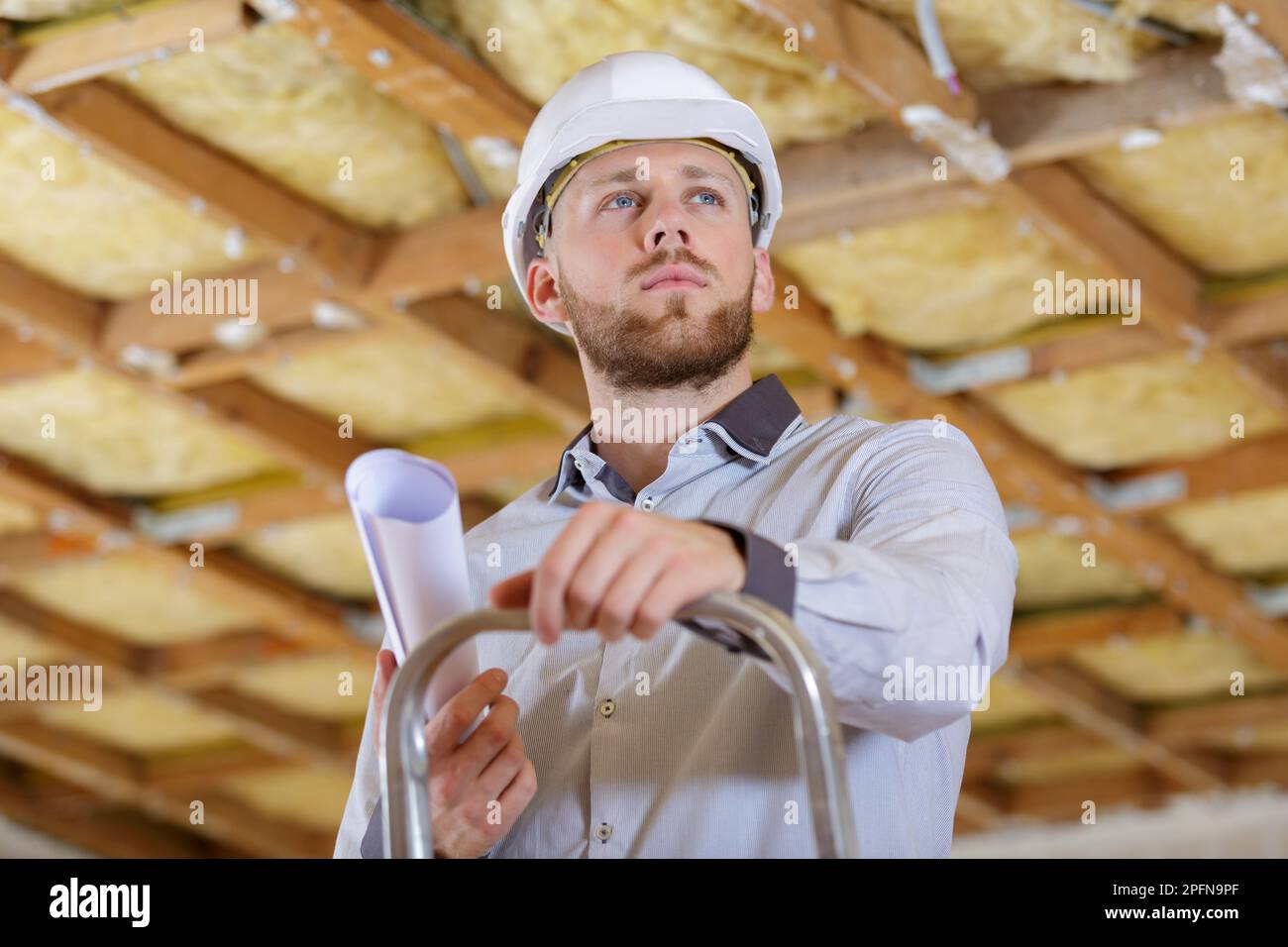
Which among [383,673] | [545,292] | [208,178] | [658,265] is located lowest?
[383,673]

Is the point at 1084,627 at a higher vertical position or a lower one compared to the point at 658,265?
higher

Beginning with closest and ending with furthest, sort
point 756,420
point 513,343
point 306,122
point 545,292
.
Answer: point 756,420 < point 545,292 < point 306,122 < point 513,343

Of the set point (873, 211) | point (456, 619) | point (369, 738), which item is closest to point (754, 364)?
point (873, 211)

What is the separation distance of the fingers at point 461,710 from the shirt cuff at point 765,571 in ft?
1.34

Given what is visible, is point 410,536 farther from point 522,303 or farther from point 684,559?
point 522,303

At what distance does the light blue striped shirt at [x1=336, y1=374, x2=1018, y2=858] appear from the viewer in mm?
1191

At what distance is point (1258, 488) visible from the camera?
582 centimetres

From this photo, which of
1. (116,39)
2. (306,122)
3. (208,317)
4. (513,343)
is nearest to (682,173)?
(116,39)

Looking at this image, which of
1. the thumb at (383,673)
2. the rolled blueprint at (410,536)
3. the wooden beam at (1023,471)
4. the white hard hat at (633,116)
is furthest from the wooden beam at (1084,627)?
the rolled blueprint at (410,536)

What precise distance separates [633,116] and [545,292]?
310mm

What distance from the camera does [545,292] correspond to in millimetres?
2254

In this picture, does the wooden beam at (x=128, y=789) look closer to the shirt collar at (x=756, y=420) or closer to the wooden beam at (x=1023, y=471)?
the wooden beam at (x=1023, y=471)

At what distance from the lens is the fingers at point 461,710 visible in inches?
57.6

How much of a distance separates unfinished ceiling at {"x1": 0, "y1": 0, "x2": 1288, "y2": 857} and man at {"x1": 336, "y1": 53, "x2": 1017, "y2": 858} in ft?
5.17
